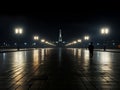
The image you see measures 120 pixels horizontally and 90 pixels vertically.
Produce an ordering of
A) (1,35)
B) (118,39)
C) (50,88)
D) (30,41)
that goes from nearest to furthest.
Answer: (50,88), (1,35), (118,39), (30,41)

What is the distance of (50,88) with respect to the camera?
9.62 metres

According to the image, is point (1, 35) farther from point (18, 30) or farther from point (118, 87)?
point (118, 87)

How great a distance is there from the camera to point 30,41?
199 meters

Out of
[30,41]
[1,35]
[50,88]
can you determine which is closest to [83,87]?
[50,88]

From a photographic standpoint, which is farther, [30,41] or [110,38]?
[30,41]

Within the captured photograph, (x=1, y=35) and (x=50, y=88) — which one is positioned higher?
(x=1, y=35)

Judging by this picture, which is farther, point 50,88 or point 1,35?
point 1,35

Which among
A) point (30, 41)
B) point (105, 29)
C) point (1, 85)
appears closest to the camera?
point (1, 85)

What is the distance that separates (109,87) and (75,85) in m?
1.44

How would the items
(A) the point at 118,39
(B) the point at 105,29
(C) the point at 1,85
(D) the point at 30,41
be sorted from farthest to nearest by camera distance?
1. (D) the point at 30,41
2. (A) the point at 118,39
3. (B) the point at 105,29
4. (C) the point at 1,85

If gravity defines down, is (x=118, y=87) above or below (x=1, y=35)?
below

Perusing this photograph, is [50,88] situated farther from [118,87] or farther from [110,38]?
[110,38]

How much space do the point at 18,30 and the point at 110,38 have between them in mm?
119317

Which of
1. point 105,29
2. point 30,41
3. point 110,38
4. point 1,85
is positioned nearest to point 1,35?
point 30,41
